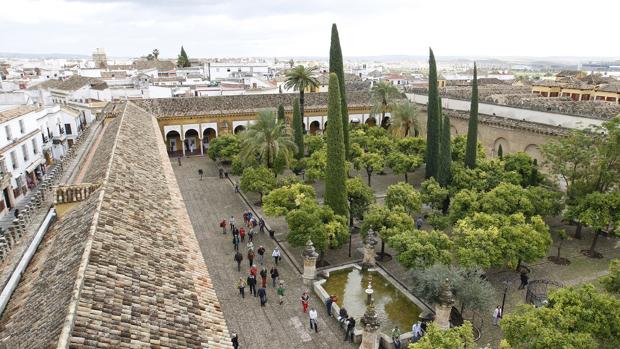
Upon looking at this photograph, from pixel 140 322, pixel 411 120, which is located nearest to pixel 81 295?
pixel 140 322

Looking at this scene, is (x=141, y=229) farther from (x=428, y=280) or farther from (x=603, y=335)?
(x=603, y=335)

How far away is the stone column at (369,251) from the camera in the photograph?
1705cm

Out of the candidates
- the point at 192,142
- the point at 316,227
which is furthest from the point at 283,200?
the point at 192,142

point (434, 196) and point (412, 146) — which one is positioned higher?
point (412, 146)

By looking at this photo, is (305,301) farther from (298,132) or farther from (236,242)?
(298,132)

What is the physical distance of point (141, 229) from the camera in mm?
10281

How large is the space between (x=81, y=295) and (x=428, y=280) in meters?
10.0

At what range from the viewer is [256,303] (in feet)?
50.1

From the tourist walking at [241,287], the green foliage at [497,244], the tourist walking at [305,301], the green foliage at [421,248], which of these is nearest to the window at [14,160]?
the tourist walking at [241,287]

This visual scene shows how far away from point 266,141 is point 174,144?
1907 cm

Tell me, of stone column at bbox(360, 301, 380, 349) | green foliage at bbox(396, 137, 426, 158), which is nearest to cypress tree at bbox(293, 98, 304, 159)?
green foliage at bbox(396, 137, 426, 158)

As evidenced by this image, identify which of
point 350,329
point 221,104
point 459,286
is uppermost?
point 221,104

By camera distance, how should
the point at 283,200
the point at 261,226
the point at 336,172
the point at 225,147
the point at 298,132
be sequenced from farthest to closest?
the point at 225,147
the point at 298,132
the point at 261,226
the point at 283,200
the point at 336,172

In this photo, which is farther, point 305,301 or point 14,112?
point 14,112
